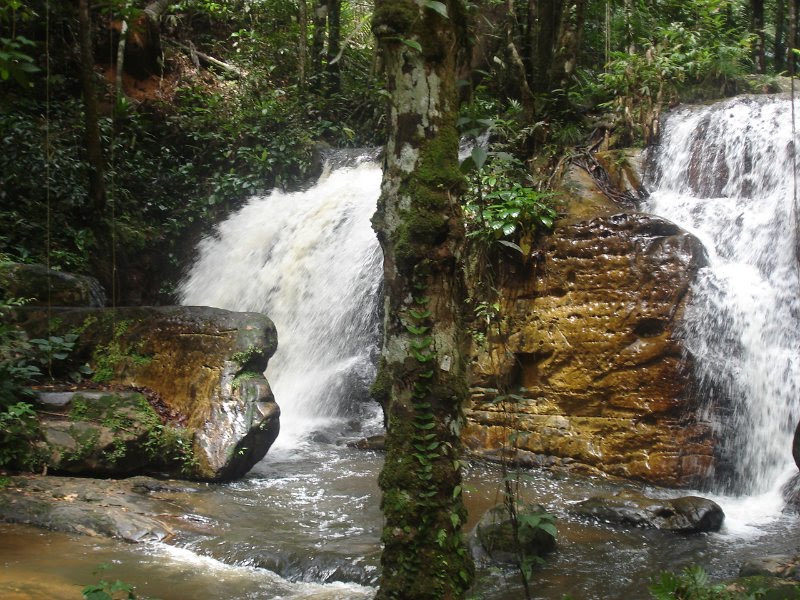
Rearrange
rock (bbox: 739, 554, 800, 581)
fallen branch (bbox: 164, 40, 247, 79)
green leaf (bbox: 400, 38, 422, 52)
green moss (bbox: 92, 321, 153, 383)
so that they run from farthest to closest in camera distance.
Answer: fallen branch (bbox: 164, 40, 247, 79) → green moss (bbox: 92, 321, 153, 383) → rock (bbox: 739, 554, 800, 581) → green leaf (bbox: 400, 38, 422, 52)

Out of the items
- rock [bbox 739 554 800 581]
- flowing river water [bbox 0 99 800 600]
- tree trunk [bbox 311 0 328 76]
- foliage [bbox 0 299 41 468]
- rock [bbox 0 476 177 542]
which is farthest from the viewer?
tree trunk [bbox 311 0 328 76]

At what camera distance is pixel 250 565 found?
4859mm

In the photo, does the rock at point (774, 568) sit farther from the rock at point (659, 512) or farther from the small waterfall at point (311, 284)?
the small waterfall at point (311, 284)

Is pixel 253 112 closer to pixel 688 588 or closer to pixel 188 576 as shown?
pixel 188 576

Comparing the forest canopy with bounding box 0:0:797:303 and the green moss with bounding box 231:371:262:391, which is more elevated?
the forest canopy with bounding box 0:0:797:303

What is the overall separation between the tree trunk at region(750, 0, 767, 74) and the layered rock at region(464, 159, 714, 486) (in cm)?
753

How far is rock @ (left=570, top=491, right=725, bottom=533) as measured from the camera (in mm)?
5738

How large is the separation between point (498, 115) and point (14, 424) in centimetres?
776

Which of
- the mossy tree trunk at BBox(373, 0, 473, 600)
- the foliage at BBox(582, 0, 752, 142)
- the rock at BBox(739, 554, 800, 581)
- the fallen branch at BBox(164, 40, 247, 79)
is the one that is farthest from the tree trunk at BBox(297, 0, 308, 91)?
the rock at BBox(739, 554, 800, 581)

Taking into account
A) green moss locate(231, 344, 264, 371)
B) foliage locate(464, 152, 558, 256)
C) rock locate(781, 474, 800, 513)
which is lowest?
rock locate(781, 474, 800, 513)

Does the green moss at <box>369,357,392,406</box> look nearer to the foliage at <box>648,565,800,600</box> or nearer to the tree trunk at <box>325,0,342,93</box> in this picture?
the foliage at <box>648,565,800,600</box>

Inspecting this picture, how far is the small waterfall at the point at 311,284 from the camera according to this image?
936 centimetres

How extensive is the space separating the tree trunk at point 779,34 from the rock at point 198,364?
11381 millimetres

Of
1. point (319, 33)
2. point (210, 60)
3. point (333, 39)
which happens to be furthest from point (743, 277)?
point (210, 60)
